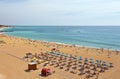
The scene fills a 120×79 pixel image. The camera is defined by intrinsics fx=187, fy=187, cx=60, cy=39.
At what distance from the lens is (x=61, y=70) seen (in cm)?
2097

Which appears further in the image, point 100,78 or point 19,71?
point 19,71

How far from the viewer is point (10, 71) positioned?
66.8ft

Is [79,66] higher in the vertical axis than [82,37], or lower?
lower

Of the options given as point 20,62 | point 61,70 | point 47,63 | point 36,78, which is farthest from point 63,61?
point 36,78

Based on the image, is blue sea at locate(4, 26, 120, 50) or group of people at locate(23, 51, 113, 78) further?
blue sea at locate(4, 26, 120, 50)

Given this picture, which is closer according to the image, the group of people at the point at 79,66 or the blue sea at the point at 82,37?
the group of people at the point at 79,66

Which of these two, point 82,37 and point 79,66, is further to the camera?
point 82,37

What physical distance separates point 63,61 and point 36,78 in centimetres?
724

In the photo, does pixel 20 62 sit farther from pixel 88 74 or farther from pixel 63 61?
pixel 88 74

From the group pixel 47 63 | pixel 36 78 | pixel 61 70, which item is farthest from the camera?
pixel 47 63

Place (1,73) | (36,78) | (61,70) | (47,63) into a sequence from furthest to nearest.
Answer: (47,63) < (61,70) < (1,73) < (36,78)

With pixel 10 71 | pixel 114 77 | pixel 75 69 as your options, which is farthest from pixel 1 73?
pixel 114 77

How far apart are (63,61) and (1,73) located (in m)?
8.45

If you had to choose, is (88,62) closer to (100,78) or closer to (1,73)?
(100,78)
